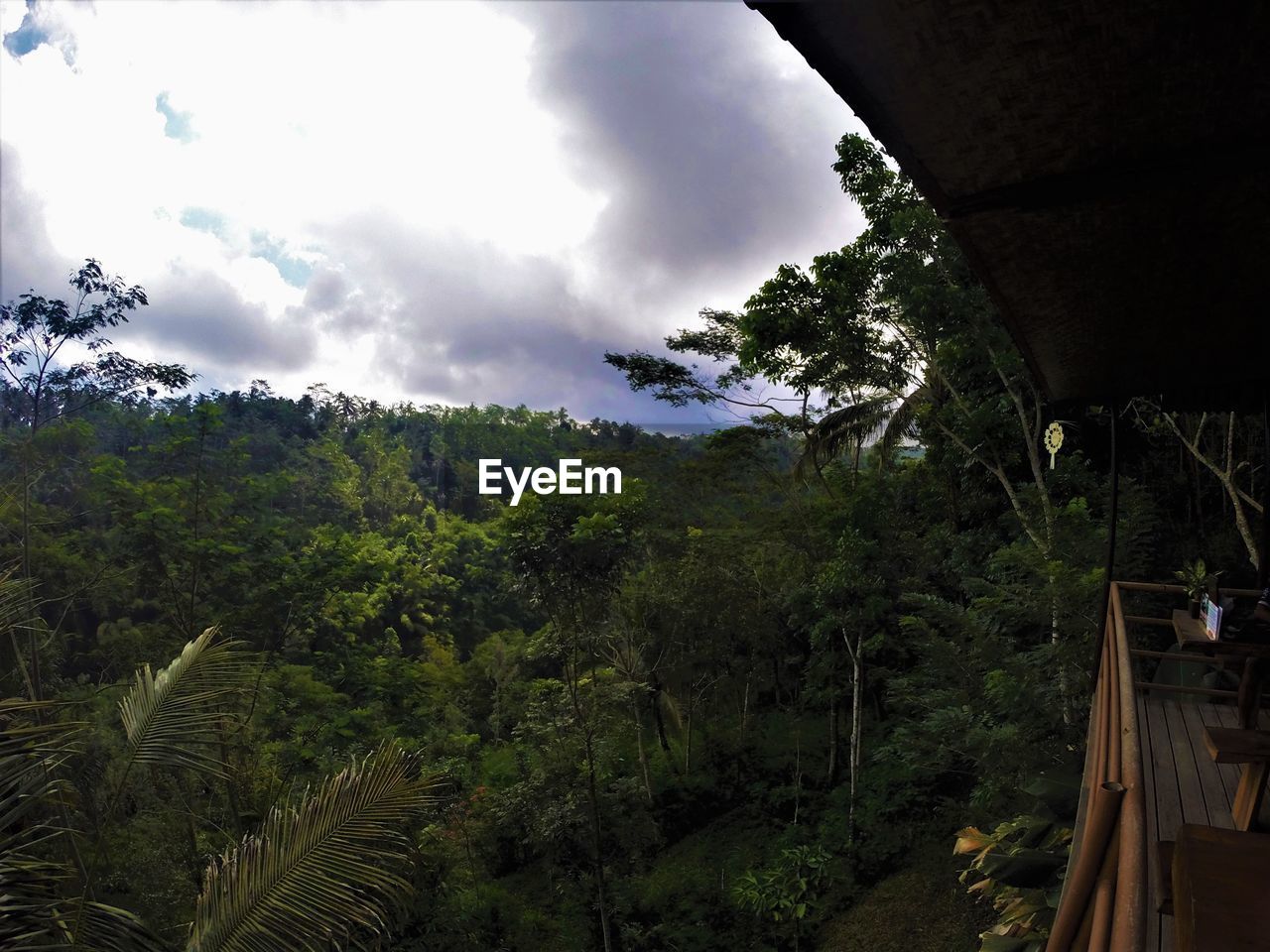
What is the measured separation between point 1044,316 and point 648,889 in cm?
947

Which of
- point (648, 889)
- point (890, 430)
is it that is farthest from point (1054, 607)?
point (648, 889)

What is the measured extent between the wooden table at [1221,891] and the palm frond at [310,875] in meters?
2.82

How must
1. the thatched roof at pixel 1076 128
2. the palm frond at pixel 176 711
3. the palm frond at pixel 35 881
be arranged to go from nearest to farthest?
the thatched roof at pixel 1076 128
the palm frond at pixel 35 881
the palm frond at pixel 176 711

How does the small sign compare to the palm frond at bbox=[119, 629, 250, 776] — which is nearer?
the small sign

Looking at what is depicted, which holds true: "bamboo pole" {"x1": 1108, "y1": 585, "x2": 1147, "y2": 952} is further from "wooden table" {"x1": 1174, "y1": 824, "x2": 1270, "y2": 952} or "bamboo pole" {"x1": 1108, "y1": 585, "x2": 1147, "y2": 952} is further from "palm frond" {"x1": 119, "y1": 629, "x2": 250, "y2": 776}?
"palm frond" {"x1": 119, "y1": 629, "x2": 250, "y2": 776}

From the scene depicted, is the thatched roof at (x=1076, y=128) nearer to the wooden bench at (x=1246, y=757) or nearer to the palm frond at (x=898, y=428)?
the wooden bench at (x=1246, y=757)

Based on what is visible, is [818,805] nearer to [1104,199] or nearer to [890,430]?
[890,430]

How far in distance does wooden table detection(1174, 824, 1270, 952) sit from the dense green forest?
2031 mm

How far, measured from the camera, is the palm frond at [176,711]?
310 centimetres

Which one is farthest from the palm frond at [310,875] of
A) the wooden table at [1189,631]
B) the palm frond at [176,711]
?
the wooden table at [1189,631]

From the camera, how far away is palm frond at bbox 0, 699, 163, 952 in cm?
219

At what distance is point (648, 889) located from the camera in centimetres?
912

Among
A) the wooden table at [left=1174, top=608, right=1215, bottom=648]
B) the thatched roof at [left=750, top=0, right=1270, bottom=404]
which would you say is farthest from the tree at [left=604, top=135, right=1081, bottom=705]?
the thatched roof at [left=750, top=0, right=1270, bottom=404]

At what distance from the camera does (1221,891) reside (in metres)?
1.07
